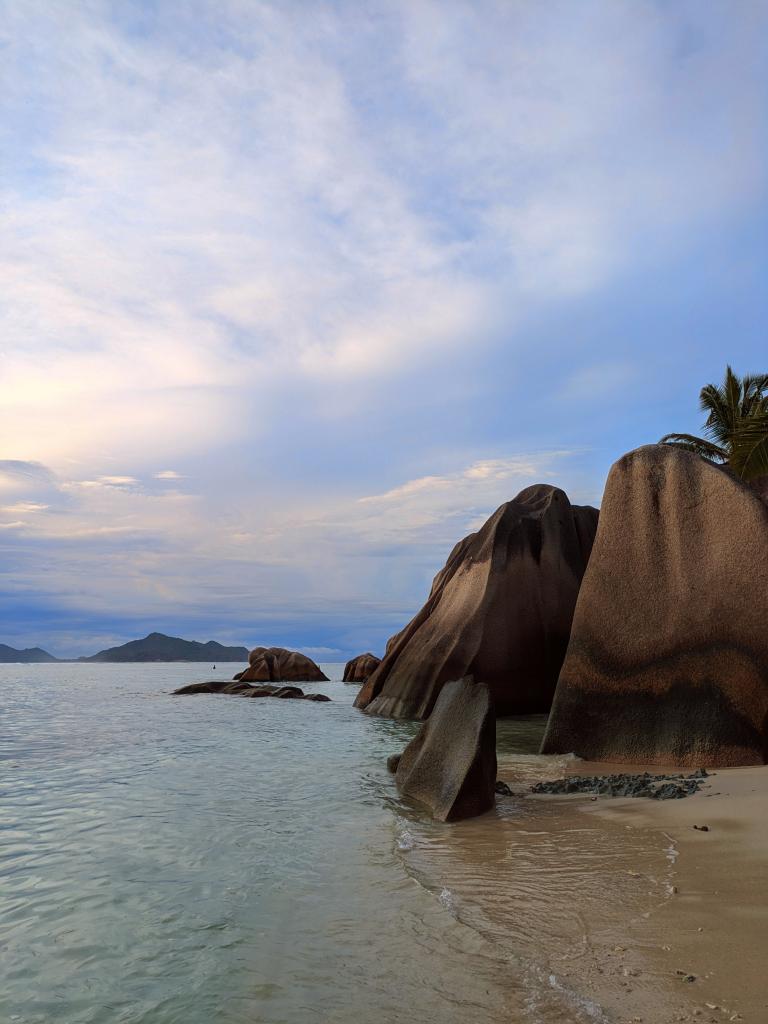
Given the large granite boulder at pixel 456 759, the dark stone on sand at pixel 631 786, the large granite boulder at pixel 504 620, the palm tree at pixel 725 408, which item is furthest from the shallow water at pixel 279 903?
the palm tree at pixel 725 408

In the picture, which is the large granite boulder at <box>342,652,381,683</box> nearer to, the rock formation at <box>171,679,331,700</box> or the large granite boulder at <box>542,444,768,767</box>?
the rock formation at <box>171,679,331,700</box>

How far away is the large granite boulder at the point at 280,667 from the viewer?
3944cm

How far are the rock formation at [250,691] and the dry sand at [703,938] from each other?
21.6 m

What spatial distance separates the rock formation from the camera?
2619 cm

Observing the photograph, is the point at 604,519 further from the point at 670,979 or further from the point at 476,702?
the point at 670,979

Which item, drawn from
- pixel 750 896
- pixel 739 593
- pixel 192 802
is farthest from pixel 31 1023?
pixel 739 593

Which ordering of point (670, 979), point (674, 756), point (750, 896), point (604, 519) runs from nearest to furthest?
1. point (670, 979)
2. point (750, 896)
3. point (674, 756)
4. point (604, 519)

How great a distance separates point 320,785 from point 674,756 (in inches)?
167

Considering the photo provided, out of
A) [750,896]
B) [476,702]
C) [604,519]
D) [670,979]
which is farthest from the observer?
[604,519]

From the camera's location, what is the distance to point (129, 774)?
8938 mm

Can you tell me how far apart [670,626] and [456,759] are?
12.7 ft

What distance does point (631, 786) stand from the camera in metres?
7.04

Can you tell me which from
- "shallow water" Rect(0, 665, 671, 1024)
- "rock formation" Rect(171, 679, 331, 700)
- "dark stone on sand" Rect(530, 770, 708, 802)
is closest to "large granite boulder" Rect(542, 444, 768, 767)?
"dark stone on sand" Rect(530, 770, 708, 802)

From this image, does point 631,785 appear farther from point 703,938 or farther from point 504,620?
point 504,620
